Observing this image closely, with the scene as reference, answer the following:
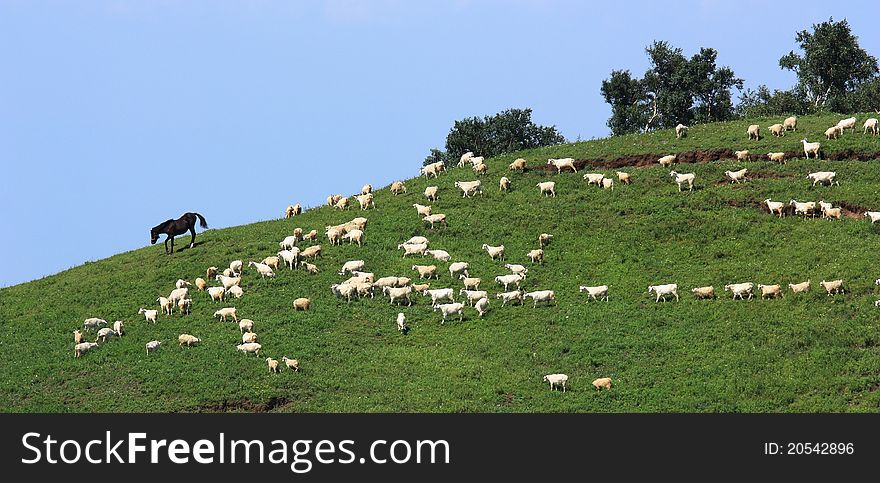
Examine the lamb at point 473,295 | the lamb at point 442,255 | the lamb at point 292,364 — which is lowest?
the lamb at point 292,364

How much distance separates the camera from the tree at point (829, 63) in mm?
101250

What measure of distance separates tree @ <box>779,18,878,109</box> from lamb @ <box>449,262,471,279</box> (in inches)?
1985

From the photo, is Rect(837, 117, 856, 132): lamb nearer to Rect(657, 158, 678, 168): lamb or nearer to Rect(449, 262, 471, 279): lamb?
Rect(657, 158, 678, 168): lamb

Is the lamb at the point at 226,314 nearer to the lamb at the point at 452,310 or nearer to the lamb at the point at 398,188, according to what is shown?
the lamb at the point at 452,310

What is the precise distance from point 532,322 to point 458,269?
6225mm

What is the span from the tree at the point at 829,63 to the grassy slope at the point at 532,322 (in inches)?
1302

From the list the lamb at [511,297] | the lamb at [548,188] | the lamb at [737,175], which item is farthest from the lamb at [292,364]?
the lamb at [737,175]

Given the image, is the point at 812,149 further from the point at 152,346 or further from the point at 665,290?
the point at 152,346

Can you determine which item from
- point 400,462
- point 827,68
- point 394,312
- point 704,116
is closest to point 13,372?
point 394,312

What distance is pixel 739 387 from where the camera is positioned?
4553cm

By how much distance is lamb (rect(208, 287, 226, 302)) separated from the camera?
5744 cm

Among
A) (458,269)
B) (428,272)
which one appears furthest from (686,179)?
(428,272)

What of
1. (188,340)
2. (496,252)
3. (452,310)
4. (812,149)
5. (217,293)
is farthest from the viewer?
(812,149)

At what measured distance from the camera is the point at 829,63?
102m
